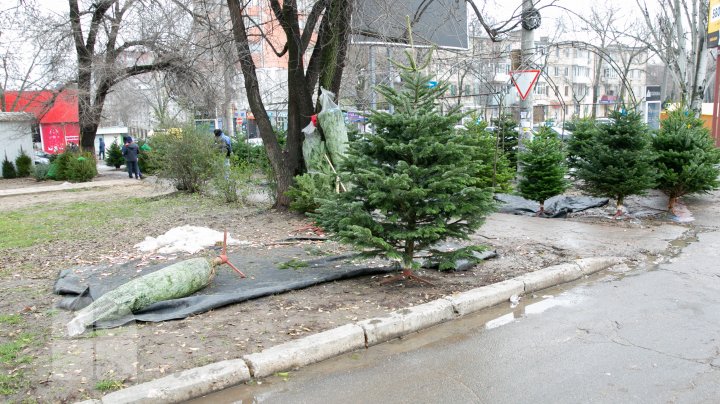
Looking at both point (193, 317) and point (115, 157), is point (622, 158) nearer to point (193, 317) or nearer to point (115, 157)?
point (193, 317)

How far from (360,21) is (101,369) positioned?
830 centimetres

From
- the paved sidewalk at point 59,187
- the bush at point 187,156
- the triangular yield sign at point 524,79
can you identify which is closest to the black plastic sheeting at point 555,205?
the triangular yield sign at point 524,79

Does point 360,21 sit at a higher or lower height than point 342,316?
higher

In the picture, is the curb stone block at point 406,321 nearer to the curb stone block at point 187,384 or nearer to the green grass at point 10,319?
the curb stone block at point 187,384

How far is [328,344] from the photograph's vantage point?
482 cm

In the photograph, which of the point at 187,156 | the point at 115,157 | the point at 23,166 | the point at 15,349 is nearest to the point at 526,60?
the point at 187,156

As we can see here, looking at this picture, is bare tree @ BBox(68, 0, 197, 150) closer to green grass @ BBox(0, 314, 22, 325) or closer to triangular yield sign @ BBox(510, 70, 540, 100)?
triangular yield sign @ BBox(510, 70, 540, 100)

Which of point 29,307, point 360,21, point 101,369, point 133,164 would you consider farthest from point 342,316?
point 133,164

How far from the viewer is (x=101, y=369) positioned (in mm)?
4246

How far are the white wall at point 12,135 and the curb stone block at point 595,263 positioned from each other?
26.9 meters

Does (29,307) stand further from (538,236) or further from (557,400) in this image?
(538,236)

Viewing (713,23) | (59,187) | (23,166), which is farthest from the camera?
(23,166)

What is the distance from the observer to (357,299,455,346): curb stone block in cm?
513

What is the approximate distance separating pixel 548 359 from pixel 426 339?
3.53ft
